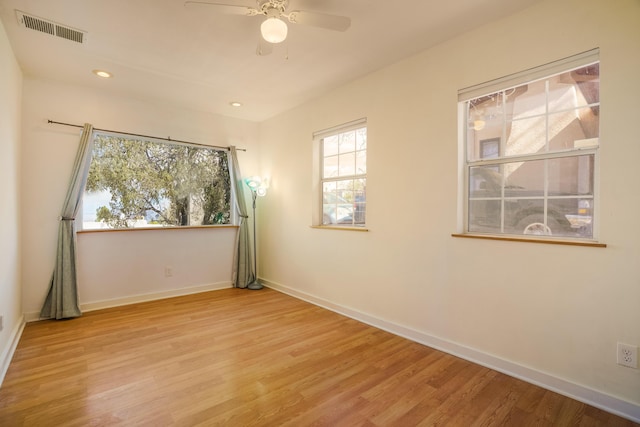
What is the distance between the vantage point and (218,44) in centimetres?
263

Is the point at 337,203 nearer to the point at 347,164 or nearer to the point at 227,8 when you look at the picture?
the point at 347,164

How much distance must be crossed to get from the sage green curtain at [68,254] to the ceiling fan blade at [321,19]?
3.01m

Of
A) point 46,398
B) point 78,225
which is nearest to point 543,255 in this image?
point 46,398

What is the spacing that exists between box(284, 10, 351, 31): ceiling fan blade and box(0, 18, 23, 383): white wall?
2261mm

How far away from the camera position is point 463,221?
257cm

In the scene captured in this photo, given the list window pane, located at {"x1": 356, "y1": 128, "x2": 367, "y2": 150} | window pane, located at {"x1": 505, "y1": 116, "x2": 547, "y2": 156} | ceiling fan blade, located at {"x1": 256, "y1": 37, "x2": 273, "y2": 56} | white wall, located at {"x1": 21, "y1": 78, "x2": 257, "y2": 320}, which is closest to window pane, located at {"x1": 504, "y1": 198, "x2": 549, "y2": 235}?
window pane, located at {"x1": 505, "y1": 116, "x2": 547, "y2": 156}

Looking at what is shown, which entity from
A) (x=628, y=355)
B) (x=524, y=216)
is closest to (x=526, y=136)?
(x=524, y=216)

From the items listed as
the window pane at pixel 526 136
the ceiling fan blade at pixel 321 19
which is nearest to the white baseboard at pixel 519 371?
the window pane at pixel 526 136

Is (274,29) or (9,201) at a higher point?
(274,29)

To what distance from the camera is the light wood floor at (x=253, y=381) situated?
1764 millimetres

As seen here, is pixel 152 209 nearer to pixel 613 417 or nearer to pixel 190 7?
pixel 190 7

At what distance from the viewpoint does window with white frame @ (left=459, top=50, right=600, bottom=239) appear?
2012 mm

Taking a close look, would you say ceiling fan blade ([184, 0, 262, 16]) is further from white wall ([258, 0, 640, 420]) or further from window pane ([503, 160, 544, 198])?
window pane ([503, 160, 544, 198])

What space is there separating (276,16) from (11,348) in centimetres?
332
